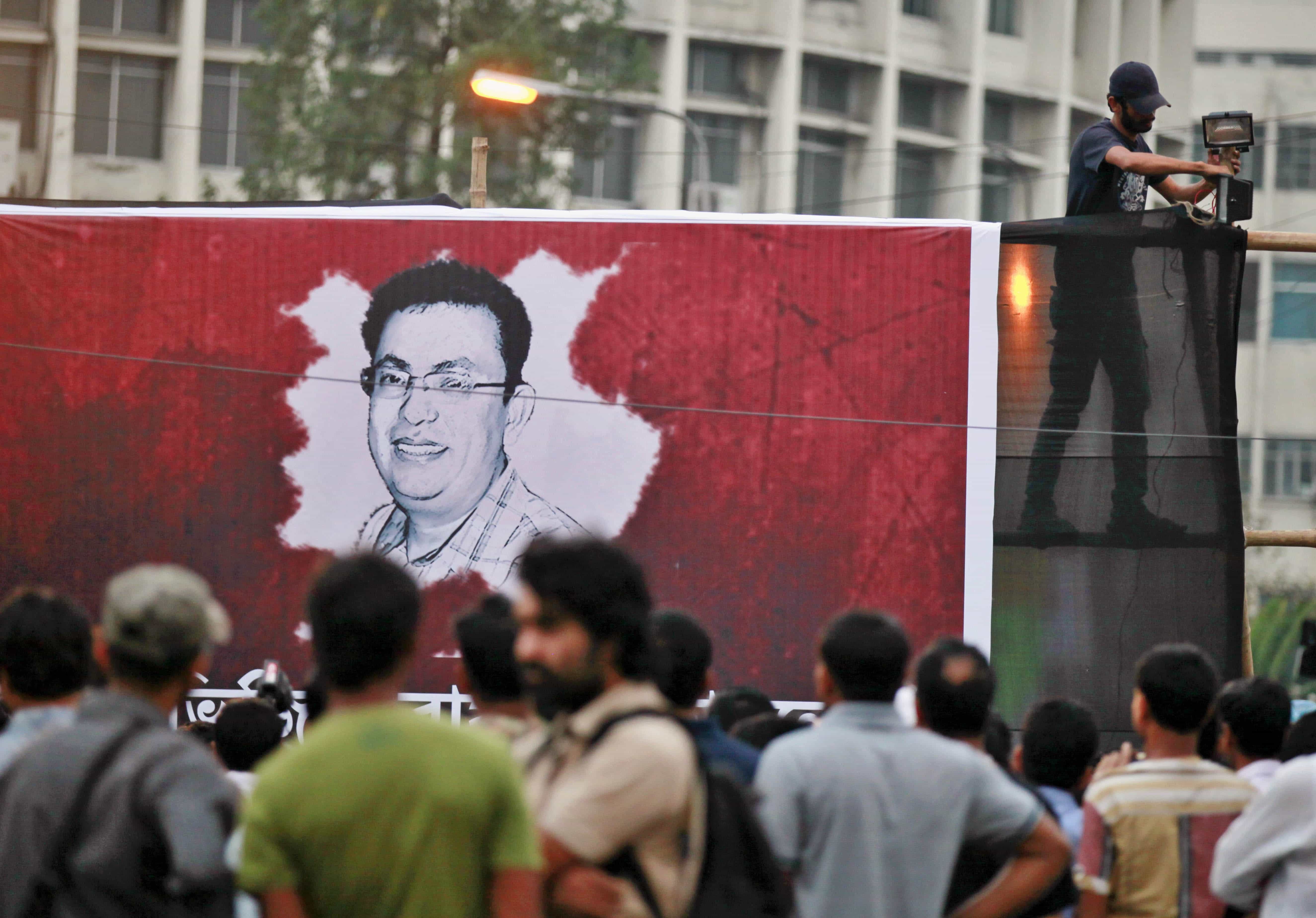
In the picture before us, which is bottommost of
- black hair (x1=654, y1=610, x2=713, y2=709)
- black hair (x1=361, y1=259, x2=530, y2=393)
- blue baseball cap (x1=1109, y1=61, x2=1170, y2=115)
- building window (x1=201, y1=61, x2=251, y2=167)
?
black hair (x1=654, y1=610, x2=713, y2=709)

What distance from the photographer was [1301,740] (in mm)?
4371

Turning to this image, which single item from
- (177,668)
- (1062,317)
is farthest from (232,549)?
(177,668)

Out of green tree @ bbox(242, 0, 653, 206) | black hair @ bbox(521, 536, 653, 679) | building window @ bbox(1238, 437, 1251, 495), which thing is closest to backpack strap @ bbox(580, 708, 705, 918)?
black hair @ bbox(521, 536, 653, 679)

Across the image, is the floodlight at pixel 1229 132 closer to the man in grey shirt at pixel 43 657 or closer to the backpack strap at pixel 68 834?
the man in grey shirt at pixel 43 657

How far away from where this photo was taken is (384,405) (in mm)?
7496

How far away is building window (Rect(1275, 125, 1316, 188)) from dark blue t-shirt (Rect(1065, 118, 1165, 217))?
99.7 feet

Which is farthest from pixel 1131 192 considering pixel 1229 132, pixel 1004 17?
pixel 1004 17

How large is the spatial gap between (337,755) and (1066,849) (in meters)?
1.50

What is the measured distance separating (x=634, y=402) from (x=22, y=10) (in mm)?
23287

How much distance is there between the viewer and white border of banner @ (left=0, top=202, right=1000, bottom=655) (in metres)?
7.26

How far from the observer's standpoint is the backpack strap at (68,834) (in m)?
2.69

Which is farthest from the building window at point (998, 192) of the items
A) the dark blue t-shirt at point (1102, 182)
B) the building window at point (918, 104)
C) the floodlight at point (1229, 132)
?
the floodlight at point (1229, 132)

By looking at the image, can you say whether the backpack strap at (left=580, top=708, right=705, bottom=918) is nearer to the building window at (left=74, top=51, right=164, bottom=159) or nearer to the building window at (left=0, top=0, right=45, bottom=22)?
the building window at (left=74, top=51, right=164, bottom=159)

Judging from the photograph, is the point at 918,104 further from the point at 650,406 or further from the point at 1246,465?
the point at 650,406
